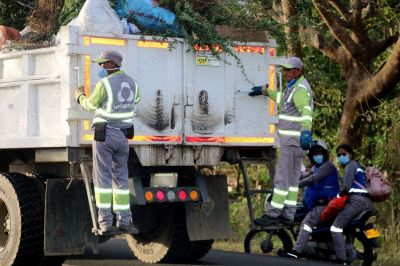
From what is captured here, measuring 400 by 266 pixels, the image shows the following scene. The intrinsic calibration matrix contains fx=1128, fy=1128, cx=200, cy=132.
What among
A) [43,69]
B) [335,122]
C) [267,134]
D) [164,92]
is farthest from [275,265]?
[335,122]

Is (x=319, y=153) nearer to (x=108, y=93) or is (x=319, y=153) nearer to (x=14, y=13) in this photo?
(x=108, y=93)

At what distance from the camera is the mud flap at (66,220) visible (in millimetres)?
10289

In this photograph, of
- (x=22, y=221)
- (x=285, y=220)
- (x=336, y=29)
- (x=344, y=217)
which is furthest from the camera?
(x=336, y=29)

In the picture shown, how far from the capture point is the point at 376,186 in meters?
12.4

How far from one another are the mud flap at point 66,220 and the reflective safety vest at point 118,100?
0.80 m

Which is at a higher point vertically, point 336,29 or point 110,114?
point 336,29

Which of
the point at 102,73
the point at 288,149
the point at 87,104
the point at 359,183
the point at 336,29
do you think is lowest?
the point at 359,183

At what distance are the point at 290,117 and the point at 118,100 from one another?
2.00 m

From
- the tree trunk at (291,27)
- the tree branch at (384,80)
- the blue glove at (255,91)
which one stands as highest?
the tree trunk at (291,27)

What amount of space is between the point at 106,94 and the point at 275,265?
3.05m

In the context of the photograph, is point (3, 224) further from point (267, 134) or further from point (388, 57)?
point (388, 57)

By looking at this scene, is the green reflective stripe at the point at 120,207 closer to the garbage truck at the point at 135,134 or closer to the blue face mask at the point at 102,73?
the garbage truck at the point at 135,134

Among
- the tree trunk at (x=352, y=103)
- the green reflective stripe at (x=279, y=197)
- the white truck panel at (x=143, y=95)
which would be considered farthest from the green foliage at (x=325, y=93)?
the white truck panel at (x=143, y=95)

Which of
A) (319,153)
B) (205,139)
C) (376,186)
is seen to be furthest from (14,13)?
(376,186)
